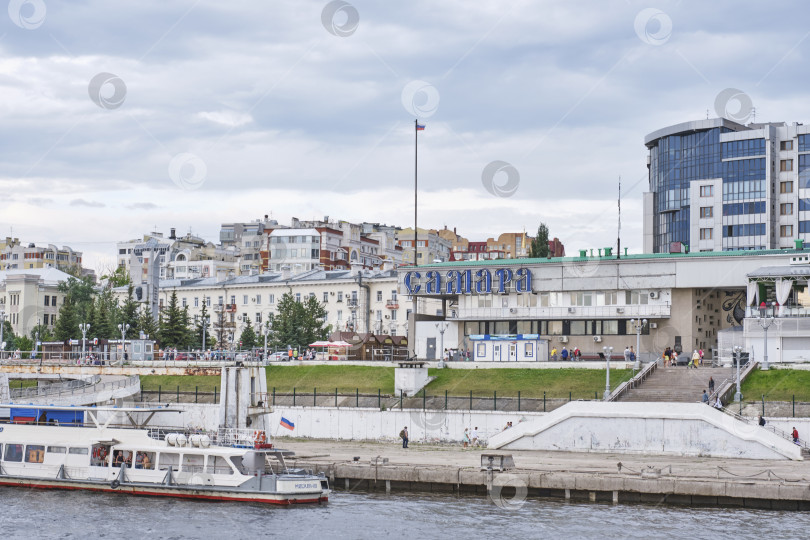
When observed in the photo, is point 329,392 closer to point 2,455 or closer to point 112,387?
point 112,387

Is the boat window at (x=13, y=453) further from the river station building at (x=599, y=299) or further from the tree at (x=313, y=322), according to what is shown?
the tree at (x=313, y=322)

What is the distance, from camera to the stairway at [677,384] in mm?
61125

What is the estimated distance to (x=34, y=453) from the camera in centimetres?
5150

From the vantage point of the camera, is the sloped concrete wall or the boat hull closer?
the boat hull

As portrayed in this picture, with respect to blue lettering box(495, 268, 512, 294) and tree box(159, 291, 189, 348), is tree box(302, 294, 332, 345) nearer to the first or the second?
tree box(159, 291, 189, 348)

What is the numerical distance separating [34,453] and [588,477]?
26353 mm

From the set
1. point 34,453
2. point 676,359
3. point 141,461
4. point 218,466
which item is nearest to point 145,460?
point 141,461

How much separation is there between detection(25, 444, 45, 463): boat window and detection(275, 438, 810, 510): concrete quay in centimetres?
1201

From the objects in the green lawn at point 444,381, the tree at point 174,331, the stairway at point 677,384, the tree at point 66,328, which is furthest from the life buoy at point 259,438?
the tree at point 66,328

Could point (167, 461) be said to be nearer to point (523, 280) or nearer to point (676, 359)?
point (676, 359)

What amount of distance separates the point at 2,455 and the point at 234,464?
13419mm

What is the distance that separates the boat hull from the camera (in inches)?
1783

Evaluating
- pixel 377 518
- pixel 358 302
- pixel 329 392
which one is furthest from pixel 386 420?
pixel 358 302

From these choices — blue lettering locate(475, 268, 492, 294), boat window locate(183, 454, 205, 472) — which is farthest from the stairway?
boat window locate(183, 454, 205, 472)
